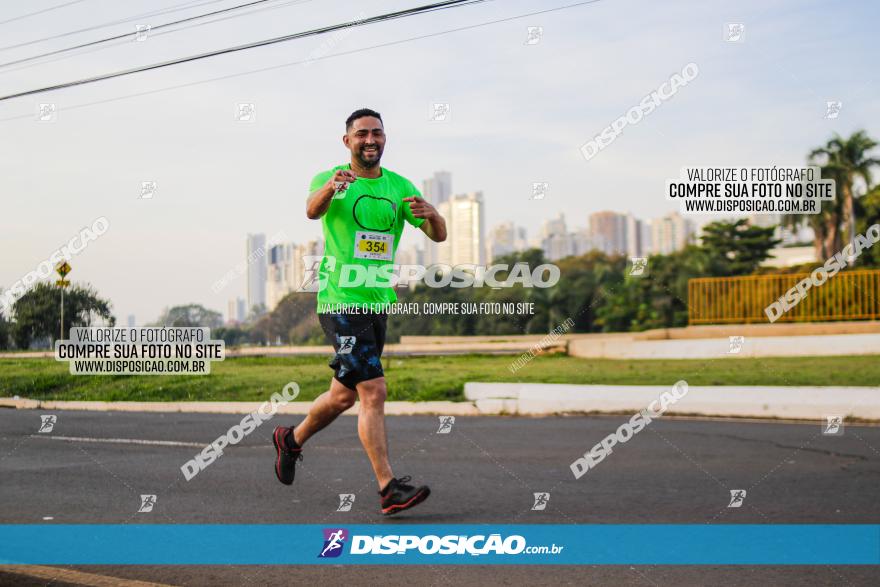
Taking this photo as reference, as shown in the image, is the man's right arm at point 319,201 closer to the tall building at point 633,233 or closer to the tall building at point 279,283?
the tall building at point 279,283

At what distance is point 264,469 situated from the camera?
24.3 ft

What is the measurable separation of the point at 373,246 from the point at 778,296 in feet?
71.1

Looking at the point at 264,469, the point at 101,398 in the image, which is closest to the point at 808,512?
the point at 264,469

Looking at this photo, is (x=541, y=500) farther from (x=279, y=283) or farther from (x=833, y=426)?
(x=279, y=283)

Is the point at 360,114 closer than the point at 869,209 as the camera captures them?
Yes

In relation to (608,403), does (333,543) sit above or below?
above

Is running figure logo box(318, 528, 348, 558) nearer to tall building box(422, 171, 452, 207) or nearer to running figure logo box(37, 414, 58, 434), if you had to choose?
running figure logo box(37, 414, 58, 434)

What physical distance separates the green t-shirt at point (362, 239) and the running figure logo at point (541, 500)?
186cm

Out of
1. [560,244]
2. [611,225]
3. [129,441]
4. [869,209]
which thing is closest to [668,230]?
[611,225]

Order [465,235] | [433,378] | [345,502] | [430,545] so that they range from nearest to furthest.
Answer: [430,545], [345,502], [433,378], [465,235]

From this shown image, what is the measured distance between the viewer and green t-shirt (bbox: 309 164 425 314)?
4402 millimetres

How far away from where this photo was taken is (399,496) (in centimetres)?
481

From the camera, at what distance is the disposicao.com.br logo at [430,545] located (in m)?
4.43

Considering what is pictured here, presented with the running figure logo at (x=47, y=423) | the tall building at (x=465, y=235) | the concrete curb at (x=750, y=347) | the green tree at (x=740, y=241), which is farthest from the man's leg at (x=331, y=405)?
the green tree at (x=740, y=241)
